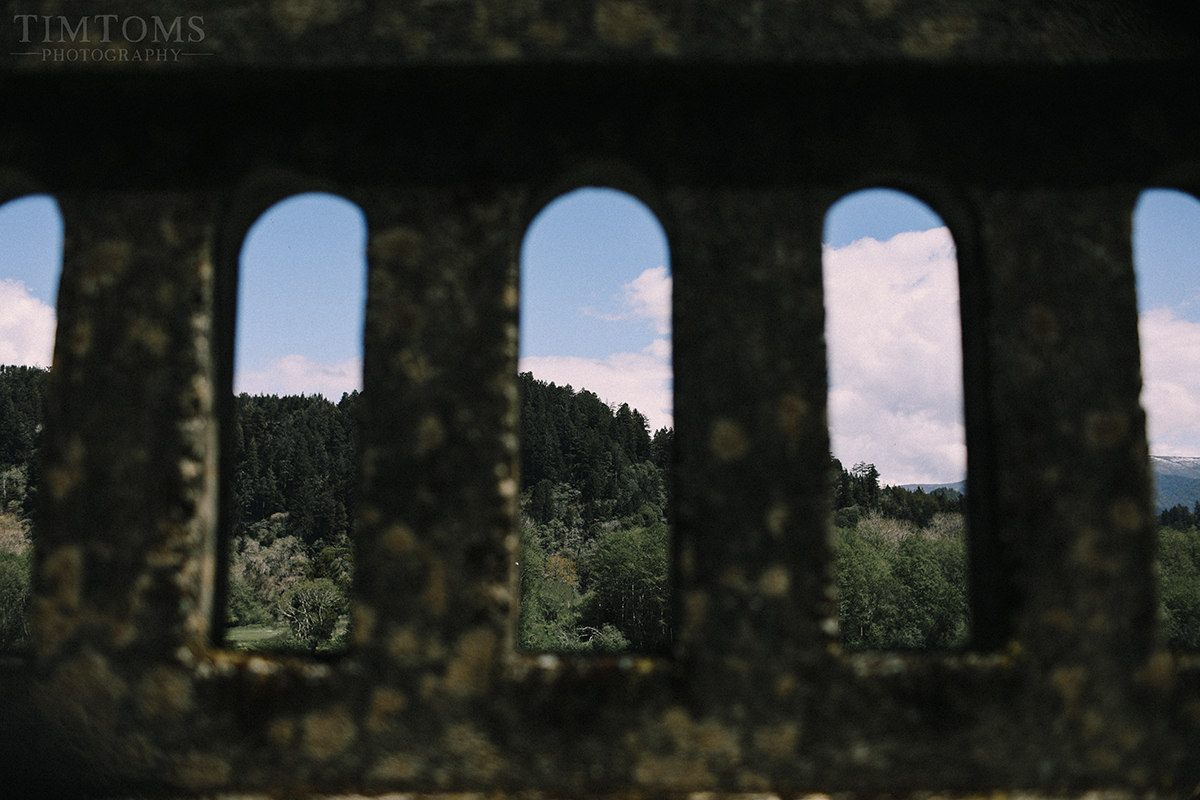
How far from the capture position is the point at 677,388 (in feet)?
11.5

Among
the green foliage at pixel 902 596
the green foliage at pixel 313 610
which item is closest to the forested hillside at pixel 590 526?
the green foliage at pixel 902 596

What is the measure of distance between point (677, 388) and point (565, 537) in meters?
79.3

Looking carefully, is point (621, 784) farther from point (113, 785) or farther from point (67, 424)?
point (67, 424)

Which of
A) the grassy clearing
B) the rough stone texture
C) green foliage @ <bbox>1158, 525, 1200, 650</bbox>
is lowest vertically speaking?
the grassy clearing

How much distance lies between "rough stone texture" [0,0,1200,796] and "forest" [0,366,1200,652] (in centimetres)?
3150

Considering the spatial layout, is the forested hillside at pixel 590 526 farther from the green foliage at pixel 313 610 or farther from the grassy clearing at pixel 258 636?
the grassy clearing at pixel 258 636

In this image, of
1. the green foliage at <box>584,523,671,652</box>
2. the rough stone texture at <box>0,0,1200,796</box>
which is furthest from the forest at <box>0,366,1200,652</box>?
the rough stone texture at <box>0,0,1200,796</box>

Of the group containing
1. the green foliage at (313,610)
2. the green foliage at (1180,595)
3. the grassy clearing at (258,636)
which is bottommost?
the grassy clearing at (258,636)

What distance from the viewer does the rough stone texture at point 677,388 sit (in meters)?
3.30

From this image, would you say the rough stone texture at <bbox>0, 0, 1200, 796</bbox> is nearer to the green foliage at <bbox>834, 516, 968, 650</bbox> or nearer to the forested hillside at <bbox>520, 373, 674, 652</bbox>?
the forested hillside at <bbox>520, 373, 674, 652</bbox>

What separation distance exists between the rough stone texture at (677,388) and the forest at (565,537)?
31498 mm

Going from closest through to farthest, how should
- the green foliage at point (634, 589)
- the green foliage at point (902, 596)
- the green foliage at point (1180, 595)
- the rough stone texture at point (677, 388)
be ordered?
the rough stone texture at point (677, 388) < the green foliage at point (1180, 595) < the green foliage at point (902, 596) < the green foliage at point (634, 589)

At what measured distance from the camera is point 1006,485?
11.4ft

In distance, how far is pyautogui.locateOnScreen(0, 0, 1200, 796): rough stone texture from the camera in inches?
130
